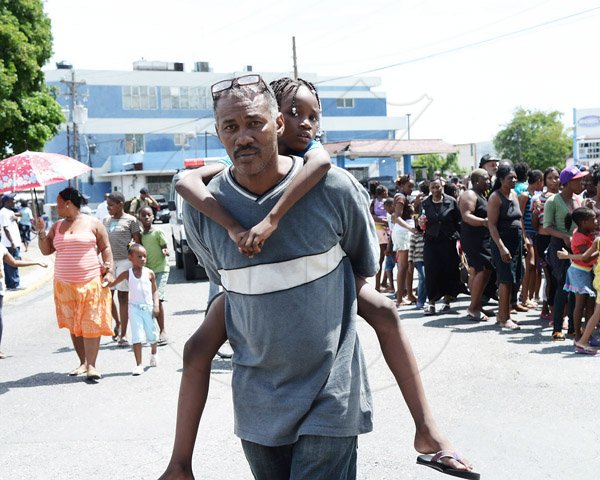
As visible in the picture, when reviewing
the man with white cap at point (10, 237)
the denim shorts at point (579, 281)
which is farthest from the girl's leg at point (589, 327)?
the man with white cap at point (10, 237)

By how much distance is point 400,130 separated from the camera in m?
72.4

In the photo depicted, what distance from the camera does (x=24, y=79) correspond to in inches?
955

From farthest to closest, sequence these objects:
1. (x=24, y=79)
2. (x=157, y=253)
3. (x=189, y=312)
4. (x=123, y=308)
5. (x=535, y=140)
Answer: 1. (x=535, y=140)
2. (x=24, y=79)
3. (x=189, y=312)
4. (x=123, y=308)
5. (x=157, y=253)

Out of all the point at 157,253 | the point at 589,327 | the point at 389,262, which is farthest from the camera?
the point at 389,262

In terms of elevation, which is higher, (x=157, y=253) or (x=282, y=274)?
(x=282, y=274)

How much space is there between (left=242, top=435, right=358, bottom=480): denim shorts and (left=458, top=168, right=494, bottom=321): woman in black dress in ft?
25.5

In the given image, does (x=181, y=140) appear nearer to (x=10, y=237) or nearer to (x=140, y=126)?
(x=140, y=126)

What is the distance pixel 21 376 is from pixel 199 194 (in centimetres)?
639

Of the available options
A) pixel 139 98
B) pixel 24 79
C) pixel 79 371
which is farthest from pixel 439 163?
pixel 79 371

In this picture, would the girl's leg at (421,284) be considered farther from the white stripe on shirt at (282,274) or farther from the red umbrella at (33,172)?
the white stripe on shirt at (282,274)

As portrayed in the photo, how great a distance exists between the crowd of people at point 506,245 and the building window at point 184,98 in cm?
5373

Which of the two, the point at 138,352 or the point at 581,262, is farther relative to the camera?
the point at 581,262

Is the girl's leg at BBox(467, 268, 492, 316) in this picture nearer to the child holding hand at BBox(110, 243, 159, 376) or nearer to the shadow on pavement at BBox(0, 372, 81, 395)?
the child holding hand at BBox(110, 243, 159, 376)

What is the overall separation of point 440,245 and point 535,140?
8107 cm
